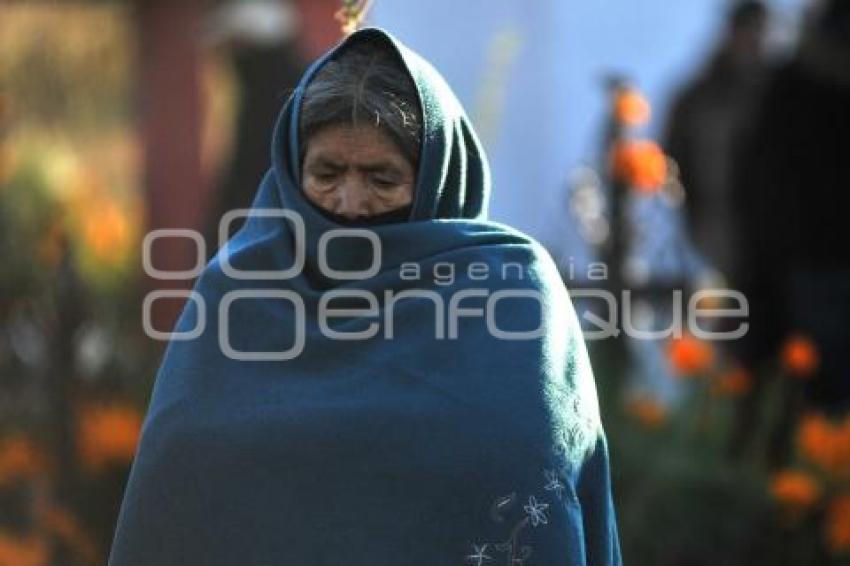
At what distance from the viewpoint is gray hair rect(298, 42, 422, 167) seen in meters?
3.31

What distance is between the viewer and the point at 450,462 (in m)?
3.17

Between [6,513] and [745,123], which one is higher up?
[745,123]

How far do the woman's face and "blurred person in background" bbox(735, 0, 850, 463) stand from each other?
420 centimetres

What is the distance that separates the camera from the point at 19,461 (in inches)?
247

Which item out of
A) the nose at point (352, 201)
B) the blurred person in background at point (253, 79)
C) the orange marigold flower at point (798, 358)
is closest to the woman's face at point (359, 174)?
the nose at point (352, 201)

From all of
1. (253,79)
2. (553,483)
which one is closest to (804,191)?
(253,79)

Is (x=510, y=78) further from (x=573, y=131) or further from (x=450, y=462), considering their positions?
(x=450, y=462)

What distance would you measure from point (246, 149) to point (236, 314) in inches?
188

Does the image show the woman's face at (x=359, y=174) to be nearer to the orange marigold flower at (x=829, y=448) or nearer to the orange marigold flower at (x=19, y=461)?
the orange marigold flower at (x=829, y=448)

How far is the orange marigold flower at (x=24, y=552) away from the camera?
582cm

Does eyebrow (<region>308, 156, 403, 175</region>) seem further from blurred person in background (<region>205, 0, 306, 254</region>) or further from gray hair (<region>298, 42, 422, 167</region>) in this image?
blurred person in background (<region>205, 0, 306, 254</region>)

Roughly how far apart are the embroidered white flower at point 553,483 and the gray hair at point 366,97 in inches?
17.5

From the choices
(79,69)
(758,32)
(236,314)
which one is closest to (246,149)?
(758,32)

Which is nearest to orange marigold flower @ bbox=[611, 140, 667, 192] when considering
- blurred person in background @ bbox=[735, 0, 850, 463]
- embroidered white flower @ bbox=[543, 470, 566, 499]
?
blurred person in background @ bbox=[735, 0, 850, 463]
